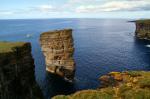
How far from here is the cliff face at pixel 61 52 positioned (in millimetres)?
97875

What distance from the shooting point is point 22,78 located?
62.9 m

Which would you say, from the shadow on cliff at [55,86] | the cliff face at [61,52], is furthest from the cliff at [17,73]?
the cliff face at [61,52]

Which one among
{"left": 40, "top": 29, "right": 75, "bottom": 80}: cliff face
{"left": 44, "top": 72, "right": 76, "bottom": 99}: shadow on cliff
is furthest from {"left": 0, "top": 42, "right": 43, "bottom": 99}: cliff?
{"left": 40, "top": 29, "right": 75, "bottom": 80}: cliff face

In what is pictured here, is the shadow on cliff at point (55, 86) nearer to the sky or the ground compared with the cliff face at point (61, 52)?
nearer to the ground

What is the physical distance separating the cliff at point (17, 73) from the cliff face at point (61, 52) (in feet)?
100

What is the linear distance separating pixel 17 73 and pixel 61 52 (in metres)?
39.2

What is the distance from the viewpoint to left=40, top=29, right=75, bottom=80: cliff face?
97.9m

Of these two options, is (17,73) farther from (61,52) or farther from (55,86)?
(61,52)

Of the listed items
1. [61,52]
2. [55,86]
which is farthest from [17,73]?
[61,52]

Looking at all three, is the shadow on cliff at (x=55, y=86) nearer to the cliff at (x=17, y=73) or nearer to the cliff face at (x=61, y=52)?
the cliff face at (x=61, y=52)

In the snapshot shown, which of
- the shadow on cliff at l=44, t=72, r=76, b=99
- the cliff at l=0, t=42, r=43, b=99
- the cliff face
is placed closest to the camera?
the cliff at l=0, t=42, r=43, b=99

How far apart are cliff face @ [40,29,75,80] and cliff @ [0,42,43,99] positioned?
30572 mm

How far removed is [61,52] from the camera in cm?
9894

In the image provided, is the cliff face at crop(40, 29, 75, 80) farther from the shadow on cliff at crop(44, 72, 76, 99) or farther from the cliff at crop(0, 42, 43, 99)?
the cliff at crop(0, 42, 43, 99)
